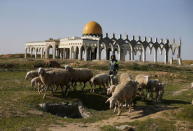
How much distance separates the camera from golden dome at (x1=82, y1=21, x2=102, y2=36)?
85.0m

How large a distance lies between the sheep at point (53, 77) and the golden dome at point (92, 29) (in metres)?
61.9

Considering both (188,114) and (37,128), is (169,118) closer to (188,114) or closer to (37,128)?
(188,114)

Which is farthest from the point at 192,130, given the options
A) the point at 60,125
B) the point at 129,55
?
the point at 129,55

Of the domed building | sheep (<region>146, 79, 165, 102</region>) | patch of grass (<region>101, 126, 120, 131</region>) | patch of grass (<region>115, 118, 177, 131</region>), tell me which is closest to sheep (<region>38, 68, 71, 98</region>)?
sheep (<region>146, 79, 165, 102</region>)

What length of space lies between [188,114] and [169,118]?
1.27m

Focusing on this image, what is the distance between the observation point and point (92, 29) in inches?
3354

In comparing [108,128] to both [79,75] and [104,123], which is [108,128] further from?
[79,75]

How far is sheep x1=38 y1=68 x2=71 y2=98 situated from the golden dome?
203 feet

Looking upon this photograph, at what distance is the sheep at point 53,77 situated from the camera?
22.4 meters

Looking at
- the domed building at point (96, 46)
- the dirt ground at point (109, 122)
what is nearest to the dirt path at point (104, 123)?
the dirt ground at point (109, 122)

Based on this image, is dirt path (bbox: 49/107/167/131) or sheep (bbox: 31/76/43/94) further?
sheep (bbox: 31/76/43/94)

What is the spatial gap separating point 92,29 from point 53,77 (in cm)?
6366

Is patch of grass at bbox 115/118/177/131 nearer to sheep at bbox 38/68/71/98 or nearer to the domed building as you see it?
sheep at bbox 38/68/71/98

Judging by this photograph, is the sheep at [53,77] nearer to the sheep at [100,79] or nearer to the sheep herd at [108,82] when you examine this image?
the sheep herd at [108,82]
